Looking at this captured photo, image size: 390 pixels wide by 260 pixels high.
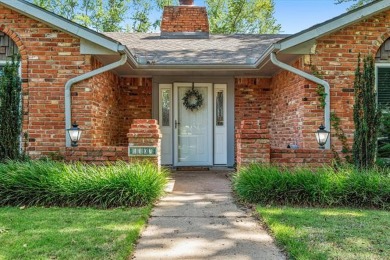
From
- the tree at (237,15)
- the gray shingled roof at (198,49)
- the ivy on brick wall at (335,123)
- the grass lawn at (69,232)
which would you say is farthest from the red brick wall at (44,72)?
the tree at (237,15)

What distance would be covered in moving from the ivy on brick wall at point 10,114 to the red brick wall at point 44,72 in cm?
61

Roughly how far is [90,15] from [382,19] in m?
19.7

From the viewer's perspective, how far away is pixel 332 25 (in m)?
6.52

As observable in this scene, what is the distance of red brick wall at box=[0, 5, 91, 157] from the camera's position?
671 centimetres

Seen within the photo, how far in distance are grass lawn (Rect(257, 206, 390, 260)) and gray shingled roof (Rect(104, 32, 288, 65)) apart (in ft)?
13.7

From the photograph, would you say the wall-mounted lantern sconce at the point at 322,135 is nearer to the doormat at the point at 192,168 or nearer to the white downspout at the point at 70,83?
the doormat at the point at 192,168

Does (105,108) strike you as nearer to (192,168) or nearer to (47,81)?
(47,81)

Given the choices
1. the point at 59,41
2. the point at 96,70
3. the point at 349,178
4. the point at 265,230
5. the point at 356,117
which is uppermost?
the point at 59,41

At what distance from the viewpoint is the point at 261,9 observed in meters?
22.0

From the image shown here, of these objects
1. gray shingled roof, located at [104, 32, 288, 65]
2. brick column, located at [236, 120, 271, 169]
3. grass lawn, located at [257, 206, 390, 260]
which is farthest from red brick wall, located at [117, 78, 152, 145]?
grass lawn, located at [257, 206, 390, 260]

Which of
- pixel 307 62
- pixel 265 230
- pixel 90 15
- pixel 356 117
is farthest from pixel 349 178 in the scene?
pixel 90 15

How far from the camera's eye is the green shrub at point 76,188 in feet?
16.1

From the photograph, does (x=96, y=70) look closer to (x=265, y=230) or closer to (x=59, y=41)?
(x=59, y=41)

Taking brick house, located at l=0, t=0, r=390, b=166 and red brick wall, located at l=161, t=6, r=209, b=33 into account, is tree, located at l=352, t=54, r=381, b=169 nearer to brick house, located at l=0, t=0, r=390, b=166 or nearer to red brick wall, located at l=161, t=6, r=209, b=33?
brick house, located at l=0, t=0, r=390, b=166
